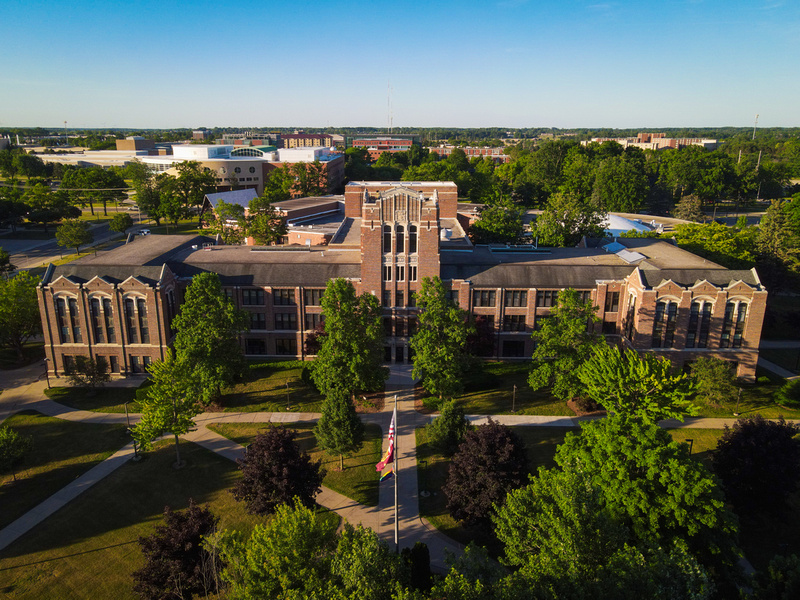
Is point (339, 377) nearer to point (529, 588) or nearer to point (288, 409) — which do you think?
point (288, 409)

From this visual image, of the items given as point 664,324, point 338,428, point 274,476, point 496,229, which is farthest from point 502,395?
point 496,229

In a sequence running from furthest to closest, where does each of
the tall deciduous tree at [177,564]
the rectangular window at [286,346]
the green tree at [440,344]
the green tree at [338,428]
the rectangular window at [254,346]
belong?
the rectangular window at [254,346] → the rectangular window at [286,346] → the green tree at [440,344] → the green tree at [338,428] → the tall deciduous tree at [177,564]

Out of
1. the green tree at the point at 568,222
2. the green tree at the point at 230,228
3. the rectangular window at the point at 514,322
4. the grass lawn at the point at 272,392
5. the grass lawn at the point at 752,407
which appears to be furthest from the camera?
the green tree at the point at 230,228

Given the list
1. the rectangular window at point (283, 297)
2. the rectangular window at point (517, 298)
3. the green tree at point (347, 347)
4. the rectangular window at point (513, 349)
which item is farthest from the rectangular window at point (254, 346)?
the rectangular window at point (517, 298)

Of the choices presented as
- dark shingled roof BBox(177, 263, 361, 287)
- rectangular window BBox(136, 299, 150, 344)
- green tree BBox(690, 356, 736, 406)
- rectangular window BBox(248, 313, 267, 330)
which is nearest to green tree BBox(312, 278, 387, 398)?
dark shingled roof BBox(177, 263, 361, 287)

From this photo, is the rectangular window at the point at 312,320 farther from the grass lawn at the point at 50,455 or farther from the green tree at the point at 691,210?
the green tree at the point at 691,210

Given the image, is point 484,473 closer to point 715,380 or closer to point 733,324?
point 715,380
